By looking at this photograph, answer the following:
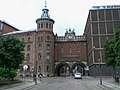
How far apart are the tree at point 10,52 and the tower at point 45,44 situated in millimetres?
41148

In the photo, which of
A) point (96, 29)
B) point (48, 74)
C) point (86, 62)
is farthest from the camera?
point (86, 62)

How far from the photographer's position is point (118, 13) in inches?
2638

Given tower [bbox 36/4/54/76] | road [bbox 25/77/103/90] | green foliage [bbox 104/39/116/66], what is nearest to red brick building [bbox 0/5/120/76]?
tower [bbox 36/4/54/76]

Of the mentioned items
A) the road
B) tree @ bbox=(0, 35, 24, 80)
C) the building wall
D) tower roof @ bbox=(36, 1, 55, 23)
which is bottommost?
the road

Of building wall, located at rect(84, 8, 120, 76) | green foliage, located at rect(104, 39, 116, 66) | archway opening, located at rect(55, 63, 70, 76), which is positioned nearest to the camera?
green foliage, located at rect(104, 39, 116, 66)

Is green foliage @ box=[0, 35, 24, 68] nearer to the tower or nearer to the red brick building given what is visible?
the red brick building

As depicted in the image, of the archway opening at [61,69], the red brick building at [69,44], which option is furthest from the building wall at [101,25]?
the archway opening at [61,69]

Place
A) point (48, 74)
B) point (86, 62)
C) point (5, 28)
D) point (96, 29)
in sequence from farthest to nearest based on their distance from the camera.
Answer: point (5, 28) → point (86, 62) → point (48, 74) → point (96, 29)

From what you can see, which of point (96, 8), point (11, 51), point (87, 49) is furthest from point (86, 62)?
point (11, 51)

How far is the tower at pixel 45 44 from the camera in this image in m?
71.6

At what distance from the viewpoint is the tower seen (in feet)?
235

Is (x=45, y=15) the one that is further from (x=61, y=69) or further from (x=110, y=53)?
(x=61, y=69)

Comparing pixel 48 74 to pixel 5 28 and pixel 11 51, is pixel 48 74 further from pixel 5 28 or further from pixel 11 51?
pixel 11 51

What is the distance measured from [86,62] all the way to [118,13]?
21.5m
